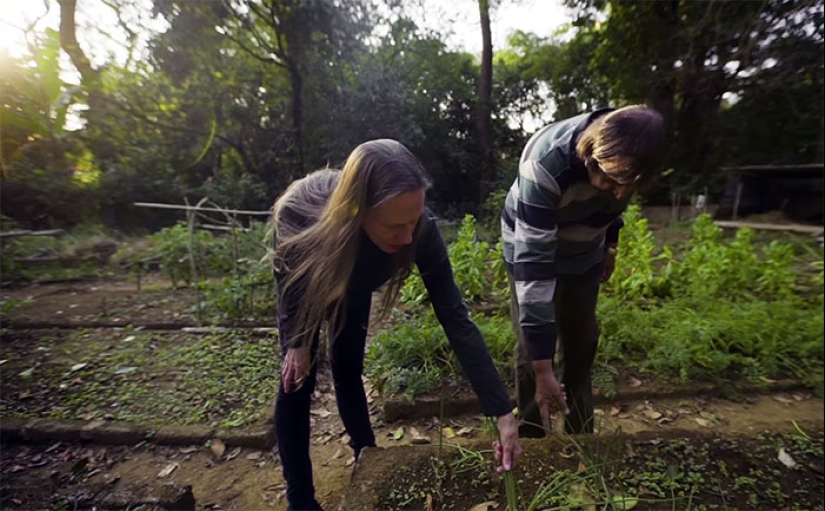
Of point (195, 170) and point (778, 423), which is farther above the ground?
point (195, 170)

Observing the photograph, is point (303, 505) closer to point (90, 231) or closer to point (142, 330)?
point (142, 330)

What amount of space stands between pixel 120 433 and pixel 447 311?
2.53 feet

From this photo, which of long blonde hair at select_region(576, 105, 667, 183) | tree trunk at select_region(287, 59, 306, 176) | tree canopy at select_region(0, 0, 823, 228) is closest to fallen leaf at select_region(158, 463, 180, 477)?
tree canopy at select_region(0, 0, 823, 228)

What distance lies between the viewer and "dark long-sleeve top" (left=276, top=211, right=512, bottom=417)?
886mm

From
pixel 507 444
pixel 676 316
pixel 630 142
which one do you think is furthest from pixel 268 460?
pixel 676 316

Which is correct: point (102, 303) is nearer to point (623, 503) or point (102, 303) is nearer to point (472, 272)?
point (472, 272)

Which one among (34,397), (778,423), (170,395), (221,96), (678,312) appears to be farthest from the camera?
(678,312)

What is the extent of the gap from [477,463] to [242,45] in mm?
1116

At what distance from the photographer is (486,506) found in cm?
85

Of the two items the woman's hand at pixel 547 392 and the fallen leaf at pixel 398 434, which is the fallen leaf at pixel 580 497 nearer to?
the woman's hand at pixel 547 392

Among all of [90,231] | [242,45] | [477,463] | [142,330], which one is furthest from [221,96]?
[477,463]

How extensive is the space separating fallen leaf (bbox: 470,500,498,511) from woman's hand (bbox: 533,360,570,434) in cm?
30

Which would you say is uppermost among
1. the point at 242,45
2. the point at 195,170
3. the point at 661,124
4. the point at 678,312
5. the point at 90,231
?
the point at 242,45

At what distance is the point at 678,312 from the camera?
2.01 meters
